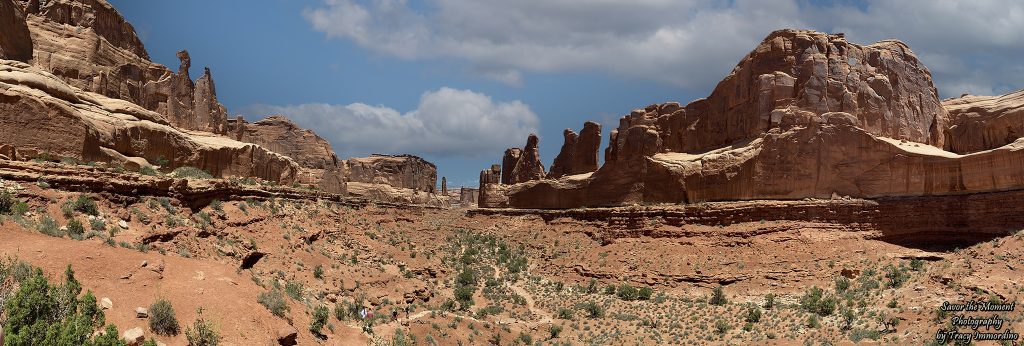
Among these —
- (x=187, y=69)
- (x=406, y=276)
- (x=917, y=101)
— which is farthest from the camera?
(x=187, y=69)

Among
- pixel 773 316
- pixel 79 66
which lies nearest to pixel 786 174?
pixel 773 316

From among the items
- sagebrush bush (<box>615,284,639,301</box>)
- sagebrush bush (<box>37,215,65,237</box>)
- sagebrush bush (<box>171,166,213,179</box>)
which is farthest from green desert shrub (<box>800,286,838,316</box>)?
sagebrush bush (<box>37,215,65,237</box>)

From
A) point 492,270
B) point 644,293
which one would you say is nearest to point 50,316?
point 644,293

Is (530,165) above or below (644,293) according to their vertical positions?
above

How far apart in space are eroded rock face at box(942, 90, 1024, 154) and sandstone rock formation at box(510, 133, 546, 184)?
102ft

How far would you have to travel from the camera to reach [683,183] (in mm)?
43656

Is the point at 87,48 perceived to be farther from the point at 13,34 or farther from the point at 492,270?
the point at 492,270

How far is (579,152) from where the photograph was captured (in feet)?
186

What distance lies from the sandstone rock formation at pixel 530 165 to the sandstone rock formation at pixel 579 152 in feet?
10.1

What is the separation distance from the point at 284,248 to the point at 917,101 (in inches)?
1255

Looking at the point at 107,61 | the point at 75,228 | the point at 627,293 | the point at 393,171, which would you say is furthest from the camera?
the point at 393,171

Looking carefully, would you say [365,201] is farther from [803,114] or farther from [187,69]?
[803,114]

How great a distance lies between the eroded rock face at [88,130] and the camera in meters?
25.1

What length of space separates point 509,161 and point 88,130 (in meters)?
45.6
